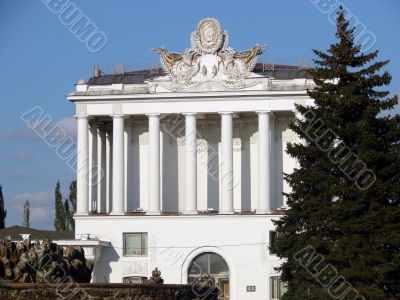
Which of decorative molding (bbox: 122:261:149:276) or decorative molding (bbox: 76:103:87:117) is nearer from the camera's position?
decorative molding (bbox: 122:261:149:276)

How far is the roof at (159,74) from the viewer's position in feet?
274

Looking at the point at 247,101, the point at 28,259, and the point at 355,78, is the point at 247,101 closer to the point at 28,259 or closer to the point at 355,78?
the point at 355,78

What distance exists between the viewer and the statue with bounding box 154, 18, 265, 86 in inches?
3258

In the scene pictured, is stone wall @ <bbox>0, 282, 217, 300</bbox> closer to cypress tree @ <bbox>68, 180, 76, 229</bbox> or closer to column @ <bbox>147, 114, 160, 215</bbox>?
column @ <bbox>147, 114, 160, 215</bbox>

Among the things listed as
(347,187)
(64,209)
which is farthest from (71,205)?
(347,187)

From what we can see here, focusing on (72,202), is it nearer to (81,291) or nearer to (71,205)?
(71,205)

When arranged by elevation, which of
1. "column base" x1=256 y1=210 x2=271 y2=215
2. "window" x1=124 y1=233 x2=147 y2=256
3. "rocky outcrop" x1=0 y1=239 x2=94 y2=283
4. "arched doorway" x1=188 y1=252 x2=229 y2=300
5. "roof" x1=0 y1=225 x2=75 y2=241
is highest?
"column base" x1=256 y1=210 x2=271 y2=215

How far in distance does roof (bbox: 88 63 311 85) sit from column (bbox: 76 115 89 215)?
342cm

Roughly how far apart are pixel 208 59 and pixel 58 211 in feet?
106

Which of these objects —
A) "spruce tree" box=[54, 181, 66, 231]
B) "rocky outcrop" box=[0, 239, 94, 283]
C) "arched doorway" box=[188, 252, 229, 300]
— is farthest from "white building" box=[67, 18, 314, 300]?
"rocky outcrop" box=[0, 239, 94, 283]

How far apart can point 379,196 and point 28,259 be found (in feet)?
54.6

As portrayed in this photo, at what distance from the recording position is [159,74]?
87125mm

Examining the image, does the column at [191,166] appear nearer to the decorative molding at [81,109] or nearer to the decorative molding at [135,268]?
the decorative molding at [135,268]

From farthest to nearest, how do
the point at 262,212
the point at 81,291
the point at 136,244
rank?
the point at 136,244
the point at 262,212
the point at 81,291
